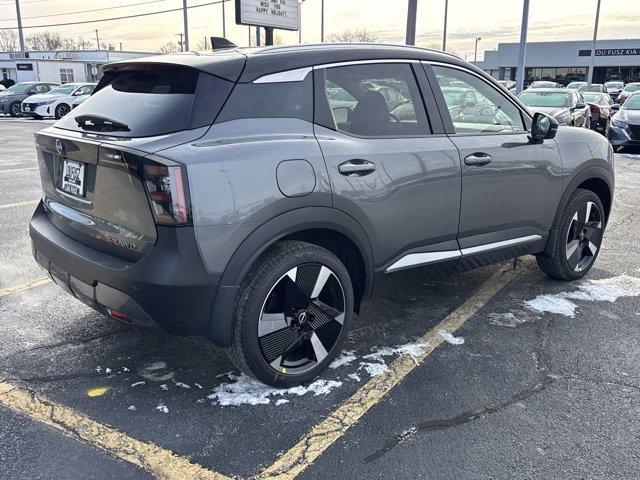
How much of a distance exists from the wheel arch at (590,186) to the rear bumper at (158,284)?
2961 millimetres

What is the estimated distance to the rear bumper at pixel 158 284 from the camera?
8.79ft

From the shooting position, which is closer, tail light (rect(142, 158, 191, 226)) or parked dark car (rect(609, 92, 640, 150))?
tail light (rect(142, 158, 191, 226))

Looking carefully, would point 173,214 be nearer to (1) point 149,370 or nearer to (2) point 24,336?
(1) point 149,370

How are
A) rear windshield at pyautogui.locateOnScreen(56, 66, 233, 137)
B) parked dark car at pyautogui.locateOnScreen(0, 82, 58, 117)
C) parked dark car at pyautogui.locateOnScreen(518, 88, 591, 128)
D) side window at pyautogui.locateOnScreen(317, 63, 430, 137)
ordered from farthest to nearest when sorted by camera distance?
1. parked dark car at pyautogui.locateOnScreen(0, 82, 58, 117)
2. parked dark car at pyautogui.locateOnScreen(518, 88, 591, 128)
3. side window at pyautogui.locateOnScreen(317, 63, 430, 137)
4. rear windshield at pyautogui.locateOnScreen(56, 66, 233, 137)

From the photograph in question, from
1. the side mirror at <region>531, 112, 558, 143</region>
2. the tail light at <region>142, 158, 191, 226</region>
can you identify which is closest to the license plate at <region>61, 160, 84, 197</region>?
the tail light at <region>142, 158, 191, 226</region>

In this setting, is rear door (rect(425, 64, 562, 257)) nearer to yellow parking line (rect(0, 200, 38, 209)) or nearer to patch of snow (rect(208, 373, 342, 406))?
patch of snow (rect(208, 373, 342, 406))

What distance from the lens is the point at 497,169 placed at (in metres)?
3.95

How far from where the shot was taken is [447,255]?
3809mm

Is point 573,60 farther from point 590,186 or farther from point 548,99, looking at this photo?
point 590,186

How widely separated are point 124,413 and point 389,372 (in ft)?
4.75

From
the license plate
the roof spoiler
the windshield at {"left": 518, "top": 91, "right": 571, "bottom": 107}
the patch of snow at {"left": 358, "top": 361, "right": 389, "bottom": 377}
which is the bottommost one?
the patch of snow at {"left": 358, "top": 361, "right": 389, "bottom": 377}

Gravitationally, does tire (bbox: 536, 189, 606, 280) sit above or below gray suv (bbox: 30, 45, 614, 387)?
below

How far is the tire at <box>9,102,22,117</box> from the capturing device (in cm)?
2566

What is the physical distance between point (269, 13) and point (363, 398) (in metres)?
15.5
